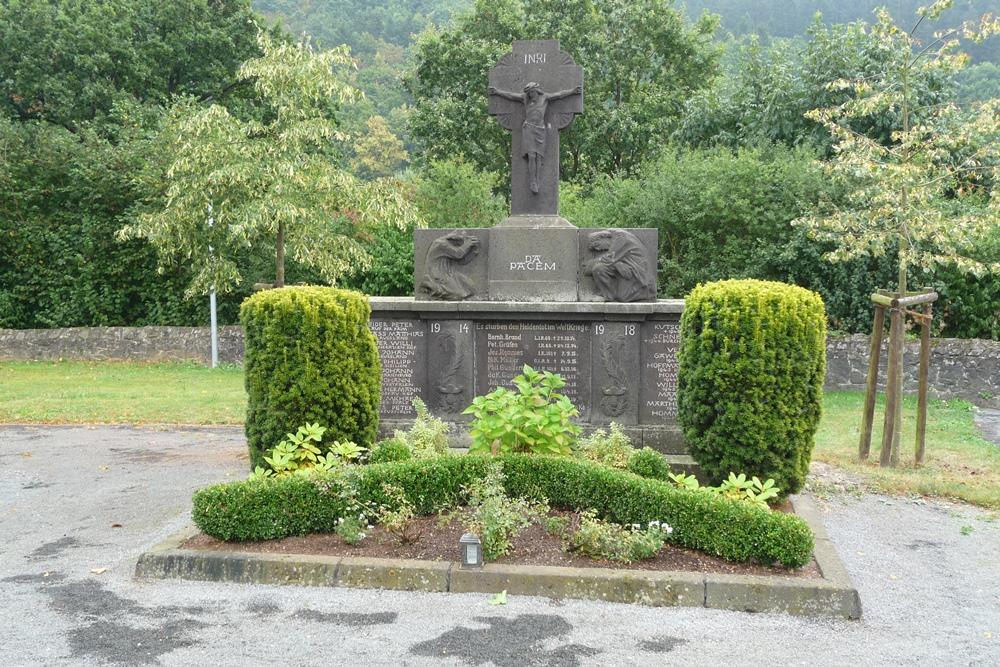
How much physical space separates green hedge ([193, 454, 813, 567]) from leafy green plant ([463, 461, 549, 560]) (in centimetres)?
16

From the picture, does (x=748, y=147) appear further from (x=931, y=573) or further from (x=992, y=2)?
(x=992, y=2)

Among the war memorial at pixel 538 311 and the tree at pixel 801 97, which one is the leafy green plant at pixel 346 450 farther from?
the tree at pixel 801 97

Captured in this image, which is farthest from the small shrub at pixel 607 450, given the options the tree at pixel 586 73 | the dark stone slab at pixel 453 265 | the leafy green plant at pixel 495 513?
the tree at pixel 586 73

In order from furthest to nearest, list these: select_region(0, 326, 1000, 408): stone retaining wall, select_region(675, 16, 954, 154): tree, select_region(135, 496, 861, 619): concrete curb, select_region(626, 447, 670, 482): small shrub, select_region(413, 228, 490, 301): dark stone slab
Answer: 1. select_region(675, 16, 954, 154): tree
2. select_region(0, 326, 1000, 408): stone retaining wall
3. select_region(413, 228, 490, 301): dark stone slab
4. select_region(626, 447, 670, 482): small shrub
5. select_region(135, 496, 861, 619): concrete curb

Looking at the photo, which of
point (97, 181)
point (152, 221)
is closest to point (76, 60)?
point (97, 181)

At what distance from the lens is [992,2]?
158 feet

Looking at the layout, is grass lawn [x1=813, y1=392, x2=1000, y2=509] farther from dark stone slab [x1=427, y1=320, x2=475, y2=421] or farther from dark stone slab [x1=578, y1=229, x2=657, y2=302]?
dark stone slab [x1=427, y1=320, x2=475, y2=421]

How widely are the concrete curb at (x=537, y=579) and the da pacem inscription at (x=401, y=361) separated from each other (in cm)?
377

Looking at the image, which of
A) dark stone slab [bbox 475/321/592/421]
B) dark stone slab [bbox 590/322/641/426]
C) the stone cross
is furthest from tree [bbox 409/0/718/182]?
dark stone slab [bbox 590/322/641/426]

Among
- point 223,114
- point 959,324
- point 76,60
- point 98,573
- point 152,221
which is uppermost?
point 76,60

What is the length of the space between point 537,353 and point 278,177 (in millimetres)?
6672

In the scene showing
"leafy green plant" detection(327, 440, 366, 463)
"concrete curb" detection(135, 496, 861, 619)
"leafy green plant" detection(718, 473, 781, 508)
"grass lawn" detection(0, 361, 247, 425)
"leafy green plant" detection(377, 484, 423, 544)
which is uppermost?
"leafy green plant" detection(327, 440, 366, 463)

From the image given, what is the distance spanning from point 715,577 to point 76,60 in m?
24.5

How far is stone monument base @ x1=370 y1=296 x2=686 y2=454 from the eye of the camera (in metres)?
9.30
